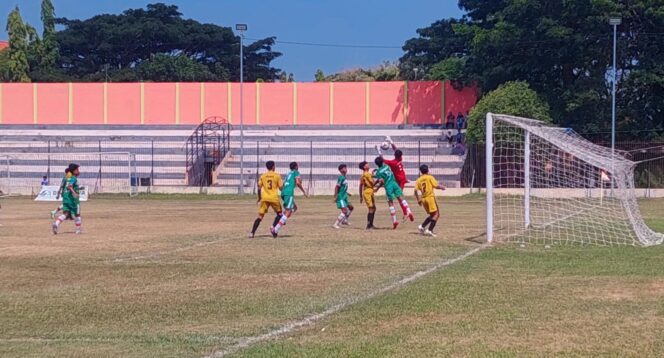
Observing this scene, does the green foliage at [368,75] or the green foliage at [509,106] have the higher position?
the green foliage at [368,75]

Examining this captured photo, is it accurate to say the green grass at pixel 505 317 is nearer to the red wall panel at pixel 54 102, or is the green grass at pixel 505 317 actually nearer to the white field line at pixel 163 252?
the white field line at pixel 163 252

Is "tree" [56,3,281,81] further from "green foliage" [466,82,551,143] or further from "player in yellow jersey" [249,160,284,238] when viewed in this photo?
"player in yellow jersey" [249,160,284,238]

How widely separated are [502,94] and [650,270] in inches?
1501

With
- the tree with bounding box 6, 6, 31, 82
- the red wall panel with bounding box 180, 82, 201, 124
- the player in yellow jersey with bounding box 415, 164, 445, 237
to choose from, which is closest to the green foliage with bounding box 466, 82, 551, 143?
the red wall panel with bounding box 180, 82, 201, 124

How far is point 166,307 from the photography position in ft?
35.7

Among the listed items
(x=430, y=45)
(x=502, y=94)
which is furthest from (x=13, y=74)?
(x=502, y=94)

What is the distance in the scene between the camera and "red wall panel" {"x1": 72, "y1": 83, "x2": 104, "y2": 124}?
66875 mm

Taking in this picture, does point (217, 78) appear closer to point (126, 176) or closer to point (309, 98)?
point (309, 98)

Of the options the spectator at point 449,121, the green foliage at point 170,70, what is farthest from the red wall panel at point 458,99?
the green foliage at point 170,70

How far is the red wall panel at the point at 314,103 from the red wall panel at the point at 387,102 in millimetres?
3209

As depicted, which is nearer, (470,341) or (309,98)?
(470,341)

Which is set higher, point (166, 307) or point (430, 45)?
point (430, 45)

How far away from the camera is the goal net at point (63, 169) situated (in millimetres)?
54250

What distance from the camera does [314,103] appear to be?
65.4 meters
